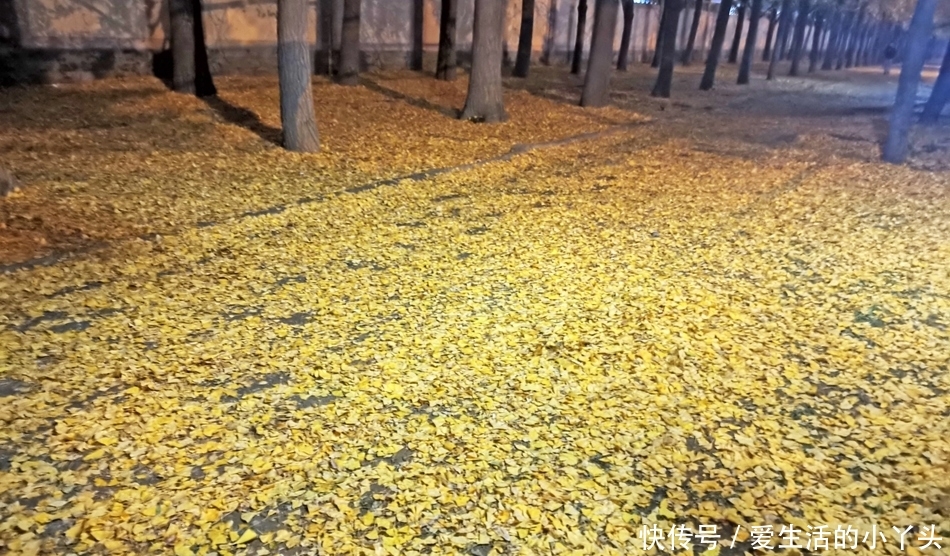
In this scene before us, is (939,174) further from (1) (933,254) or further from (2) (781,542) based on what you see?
(2) (781,542)

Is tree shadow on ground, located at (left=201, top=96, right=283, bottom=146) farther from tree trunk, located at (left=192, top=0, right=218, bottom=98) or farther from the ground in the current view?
the ground

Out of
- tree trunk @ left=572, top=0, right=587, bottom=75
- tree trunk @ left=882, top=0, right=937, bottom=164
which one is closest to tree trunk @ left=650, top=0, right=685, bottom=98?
tree trunk @ left=572, top=0, right=587, bottom=75

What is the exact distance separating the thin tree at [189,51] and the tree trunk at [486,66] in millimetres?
5080

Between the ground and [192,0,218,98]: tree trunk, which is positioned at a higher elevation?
[192,0,218,98]: tree trunk

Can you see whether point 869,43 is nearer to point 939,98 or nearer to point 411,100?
point 939,98

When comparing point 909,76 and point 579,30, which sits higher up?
point 579,30

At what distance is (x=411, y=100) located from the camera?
15375 mm

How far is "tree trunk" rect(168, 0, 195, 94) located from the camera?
12641 millimetres

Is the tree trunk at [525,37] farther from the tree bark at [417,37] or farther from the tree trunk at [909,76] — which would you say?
the tree trunk at [909,76]

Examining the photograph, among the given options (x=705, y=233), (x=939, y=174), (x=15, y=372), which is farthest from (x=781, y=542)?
(x=939, y=174)

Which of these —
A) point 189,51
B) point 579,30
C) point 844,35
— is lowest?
point 189,51

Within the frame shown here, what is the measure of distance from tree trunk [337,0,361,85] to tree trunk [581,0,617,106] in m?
5.54

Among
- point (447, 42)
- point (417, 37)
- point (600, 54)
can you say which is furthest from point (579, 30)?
point (600, 54)

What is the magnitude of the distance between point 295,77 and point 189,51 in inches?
167
